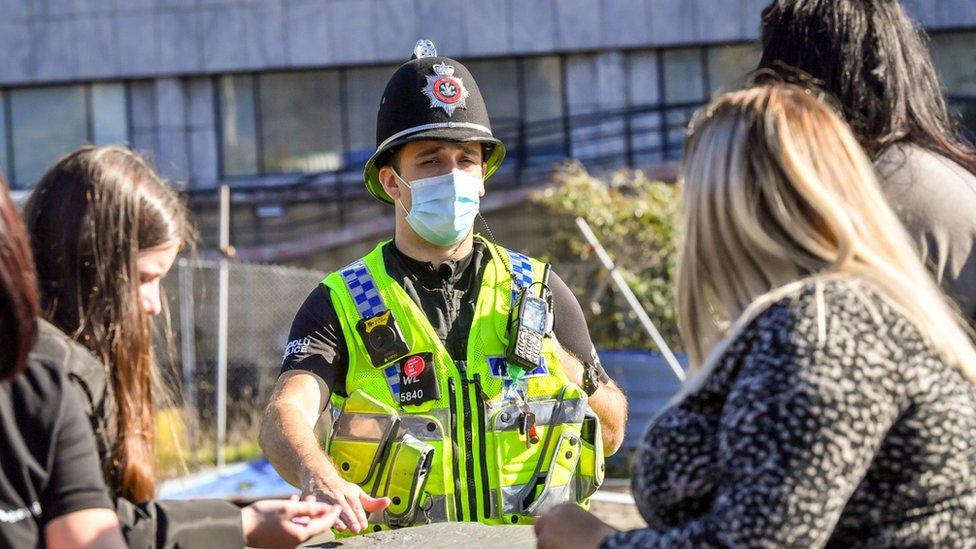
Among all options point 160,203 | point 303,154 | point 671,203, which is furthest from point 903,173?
point 303,154

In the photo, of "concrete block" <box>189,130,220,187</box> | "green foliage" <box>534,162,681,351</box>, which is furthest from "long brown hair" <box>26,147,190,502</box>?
"concrete block" <box>189,130,220,187</box>

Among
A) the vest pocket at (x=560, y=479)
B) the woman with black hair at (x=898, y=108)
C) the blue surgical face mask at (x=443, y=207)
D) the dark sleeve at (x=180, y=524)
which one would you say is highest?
the woman with black hair at (x=898, y=108)

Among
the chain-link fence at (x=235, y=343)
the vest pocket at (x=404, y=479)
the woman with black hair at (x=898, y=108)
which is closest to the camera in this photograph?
the woman with black hair at (x=898, y=108)

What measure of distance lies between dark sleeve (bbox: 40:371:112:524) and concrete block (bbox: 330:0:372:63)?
23296 millimetres

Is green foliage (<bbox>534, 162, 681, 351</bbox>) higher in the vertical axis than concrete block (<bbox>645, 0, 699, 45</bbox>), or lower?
lower

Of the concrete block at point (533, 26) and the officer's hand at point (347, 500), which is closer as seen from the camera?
the officer's hand at point (347, 500)

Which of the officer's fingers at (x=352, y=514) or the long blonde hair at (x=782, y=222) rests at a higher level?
the long blonde hair at (x=782, y=222)

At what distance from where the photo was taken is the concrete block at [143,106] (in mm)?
25578

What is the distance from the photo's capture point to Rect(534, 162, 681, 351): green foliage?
11.9 meters

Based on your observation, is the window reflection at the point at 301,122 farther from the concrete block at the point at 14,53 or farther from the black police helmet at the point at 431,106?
the black police helmet at the point at 431,106

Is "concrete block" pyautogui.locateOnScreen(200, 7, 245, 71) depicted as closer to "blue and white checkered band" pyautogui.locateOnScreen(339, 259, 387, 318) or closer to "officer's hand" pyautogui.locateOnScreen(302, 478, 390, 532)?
"blue and white checkered band" pyautogui.locateOnScreen(339, 259, 387, 318)

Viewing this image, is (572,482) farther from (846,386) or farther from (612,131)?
(612,131)

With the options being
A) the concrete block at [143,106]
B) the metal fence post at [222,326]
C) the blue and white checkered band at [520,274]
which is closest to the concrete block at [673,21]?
the concrete block at [143,106]

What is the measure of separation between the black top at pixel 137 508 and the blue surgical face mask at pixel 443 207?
155cm
